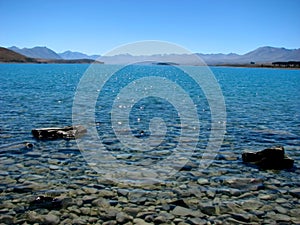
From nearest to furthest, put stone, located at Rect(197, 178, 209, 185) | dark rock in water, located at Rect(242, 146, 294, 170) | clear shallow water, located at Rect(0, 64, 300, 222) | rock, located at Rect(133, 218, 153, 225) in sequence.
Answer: rock, located at Rect(133, 218, 153, 225) < clear shallow water, located at Rect(0, 64, 300, 222) < stone, located at Rect(197, 178, 209, 185) < dark rock in water, located at Rect(242, 146, 294, 170)

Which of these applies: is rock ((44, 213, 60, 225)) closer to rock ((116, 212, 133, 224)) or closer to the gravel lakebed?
the gravel lakebed

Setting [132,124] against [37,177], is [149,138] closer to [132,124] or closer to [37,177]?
[132,124]

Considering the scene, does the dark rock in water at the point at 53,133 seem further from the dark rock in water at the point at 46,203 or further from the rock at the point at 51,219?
the rock at the point at 51,219

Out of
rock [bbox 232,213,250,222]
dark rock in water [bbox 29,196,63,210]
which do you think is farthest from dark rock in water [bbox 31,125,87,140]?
rock [bbox 232,213,250,222]

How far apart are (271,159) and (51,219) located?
10498mm

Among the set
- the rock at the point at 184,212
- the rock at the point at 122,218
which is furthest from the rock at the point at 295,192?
the rock at the point at 122,218

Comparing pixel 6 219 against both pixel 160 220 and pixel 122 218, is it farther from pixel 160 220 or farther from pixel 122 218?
pixel 160 220

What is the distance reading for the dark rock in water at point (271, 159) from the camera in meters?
15.0

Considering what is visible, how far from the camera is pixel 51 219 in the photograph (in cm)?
952

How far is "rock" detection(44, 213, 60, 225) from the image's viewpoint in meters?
9.32

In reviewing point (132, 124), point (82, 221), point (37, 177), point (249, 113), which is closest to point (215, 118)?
point (249, 113)

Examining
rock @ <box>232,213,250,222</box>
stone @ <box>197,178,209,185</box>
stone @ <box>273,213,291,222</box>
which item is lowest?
stone @ <box>273,213,291,222</box>

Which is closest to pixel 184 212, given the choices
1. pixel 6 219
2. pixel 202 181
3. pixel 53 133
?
pixel 202 181

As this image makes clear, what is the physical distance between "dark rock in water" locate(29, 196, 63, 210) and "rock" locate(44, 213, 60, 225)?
0.55m
